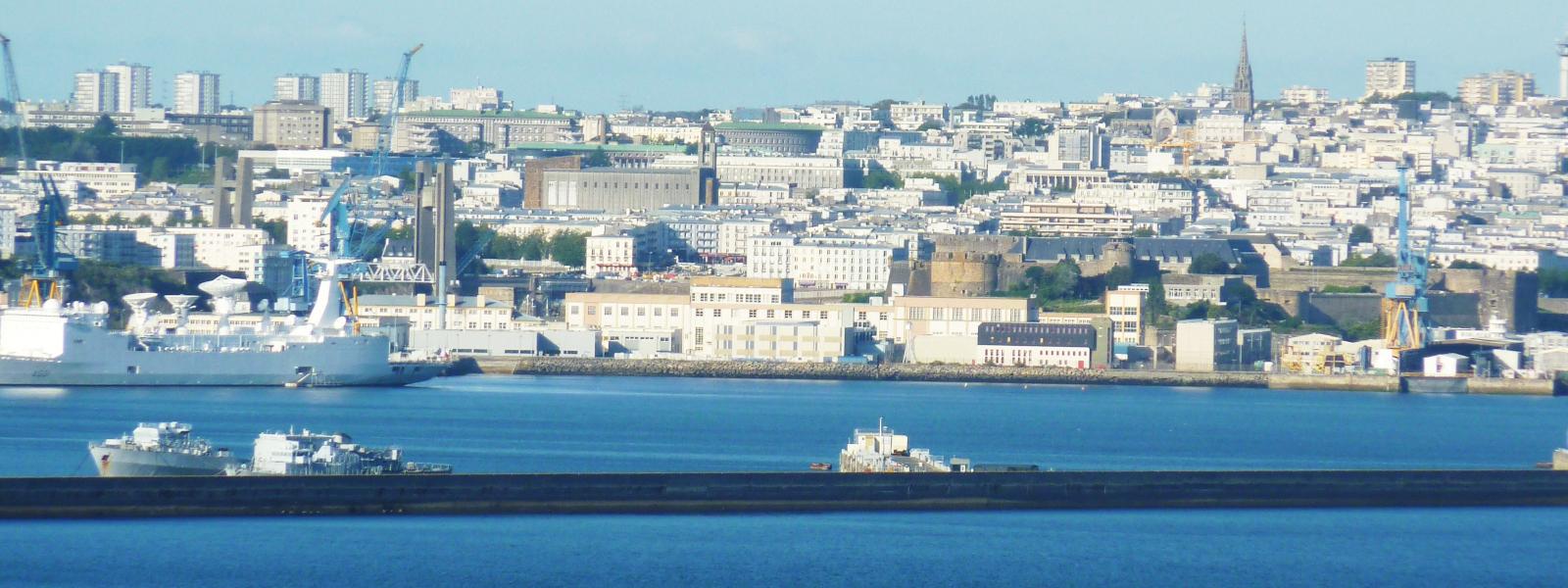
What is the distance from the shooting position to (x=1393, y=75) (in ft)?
354

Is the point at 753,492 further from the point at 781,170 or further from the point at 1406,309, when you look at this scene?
the point at 781,170

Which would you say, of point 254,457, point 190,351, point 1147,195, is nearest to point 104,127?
point 1147,195

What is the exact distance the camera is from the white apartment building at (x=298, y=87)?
107 metres

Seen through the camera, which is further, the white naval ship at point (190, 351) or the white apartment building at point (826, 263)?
the white apartment building at point (826, 263)

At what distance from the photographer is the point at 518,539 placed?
Answer: 18.9 metres

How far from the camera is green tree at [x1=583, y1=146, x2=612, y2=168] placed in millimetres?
76250

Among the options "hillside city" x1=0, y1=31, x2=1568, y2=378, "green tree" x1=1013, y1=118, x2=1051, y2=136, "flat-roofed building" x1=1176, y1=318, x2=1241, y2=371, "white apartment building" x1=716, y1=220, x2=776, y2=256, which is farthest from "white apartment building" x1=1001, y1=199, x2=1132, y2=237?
"green tree" x1=1013, y1=118, x2=1051, y2=136

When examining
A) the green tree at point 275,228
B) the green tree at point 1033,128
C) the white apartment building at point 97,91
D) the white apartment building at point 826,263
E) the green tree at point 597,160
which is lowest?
the white apartment building at point 826,263

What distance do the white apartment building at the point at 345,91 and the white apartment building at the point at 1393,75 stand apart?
32689 mm

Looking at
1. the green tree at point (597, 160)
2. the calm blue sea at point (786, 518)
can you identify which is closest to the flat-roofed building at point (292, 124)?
the green tree at point (597, 160)

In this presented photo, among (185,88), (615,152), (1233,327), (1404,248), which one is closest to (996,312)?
(1233,327)

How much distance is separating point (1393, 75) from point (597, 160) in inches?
1529

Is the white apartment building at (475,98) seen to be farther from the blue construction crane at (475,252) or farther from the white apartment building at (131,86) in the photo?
the blue construction crane at (475,252)

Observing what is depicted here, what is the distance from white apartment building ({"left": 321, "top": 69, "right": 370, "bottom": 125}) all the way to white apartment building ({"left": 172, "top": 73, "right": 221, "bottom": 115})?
366 centimetres
